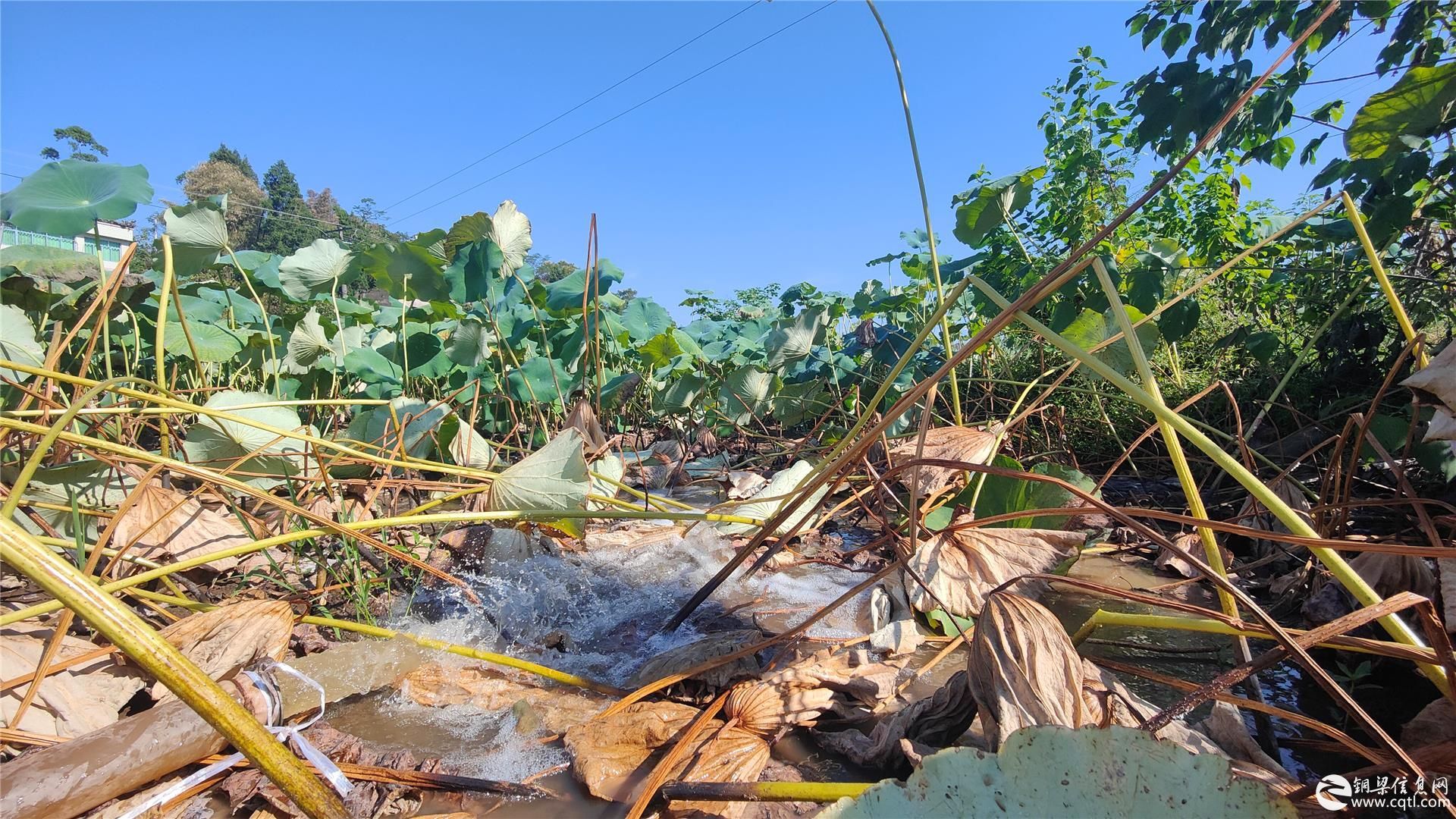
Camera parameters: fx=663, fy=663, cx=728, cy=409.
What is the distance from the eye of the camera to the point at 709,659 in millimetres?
1112

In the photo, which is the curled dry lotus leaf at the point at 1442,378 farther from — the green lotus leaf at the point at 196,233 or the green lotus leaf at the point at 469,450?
the green lotus leaf at the point at 196,233

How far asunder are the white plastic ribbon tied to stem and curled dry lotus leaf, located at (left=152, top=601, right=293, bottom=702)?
0.11 feet

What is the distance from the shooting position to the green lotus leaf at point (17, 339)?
163cm

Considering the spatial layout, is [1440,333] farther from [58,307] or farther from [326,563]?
[58,307]

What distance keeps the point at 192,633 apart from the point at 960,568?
3.72 ft

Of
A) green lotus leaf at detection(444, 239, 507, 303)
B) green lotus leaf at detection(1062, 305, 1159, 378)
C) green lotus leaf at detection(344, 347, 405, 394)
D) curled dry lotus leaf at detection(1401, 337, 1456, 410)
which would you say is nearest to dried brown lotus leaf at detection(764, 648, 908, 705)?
curled dry lotus leaf at detection(1401, 337, 1456, 410)

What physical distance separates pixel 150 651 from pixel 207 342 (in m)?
3.00

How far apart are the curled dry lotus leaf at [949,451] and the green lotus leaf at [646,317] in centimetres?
332

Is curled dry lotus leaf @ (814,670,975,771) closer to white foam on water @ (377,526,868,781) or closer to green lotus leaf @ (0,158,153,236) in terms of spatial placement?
white foam on water @ (377,526,868,781)

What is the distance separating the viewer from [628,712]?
3.33 feet

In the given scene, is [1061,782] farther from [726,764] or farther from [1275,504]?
[726,764]

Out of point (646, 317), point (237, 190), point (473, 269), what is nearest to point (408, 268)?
point (473, 269)

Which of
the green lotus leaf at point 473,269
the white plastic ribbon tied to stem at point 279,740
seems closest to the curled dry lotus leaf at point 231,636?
the white plastic ribbon tied to stem at point 279,740

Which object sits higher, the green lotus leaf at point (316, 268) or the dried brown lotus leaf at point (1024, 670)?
the green lotus leaf at point (316, 268)
